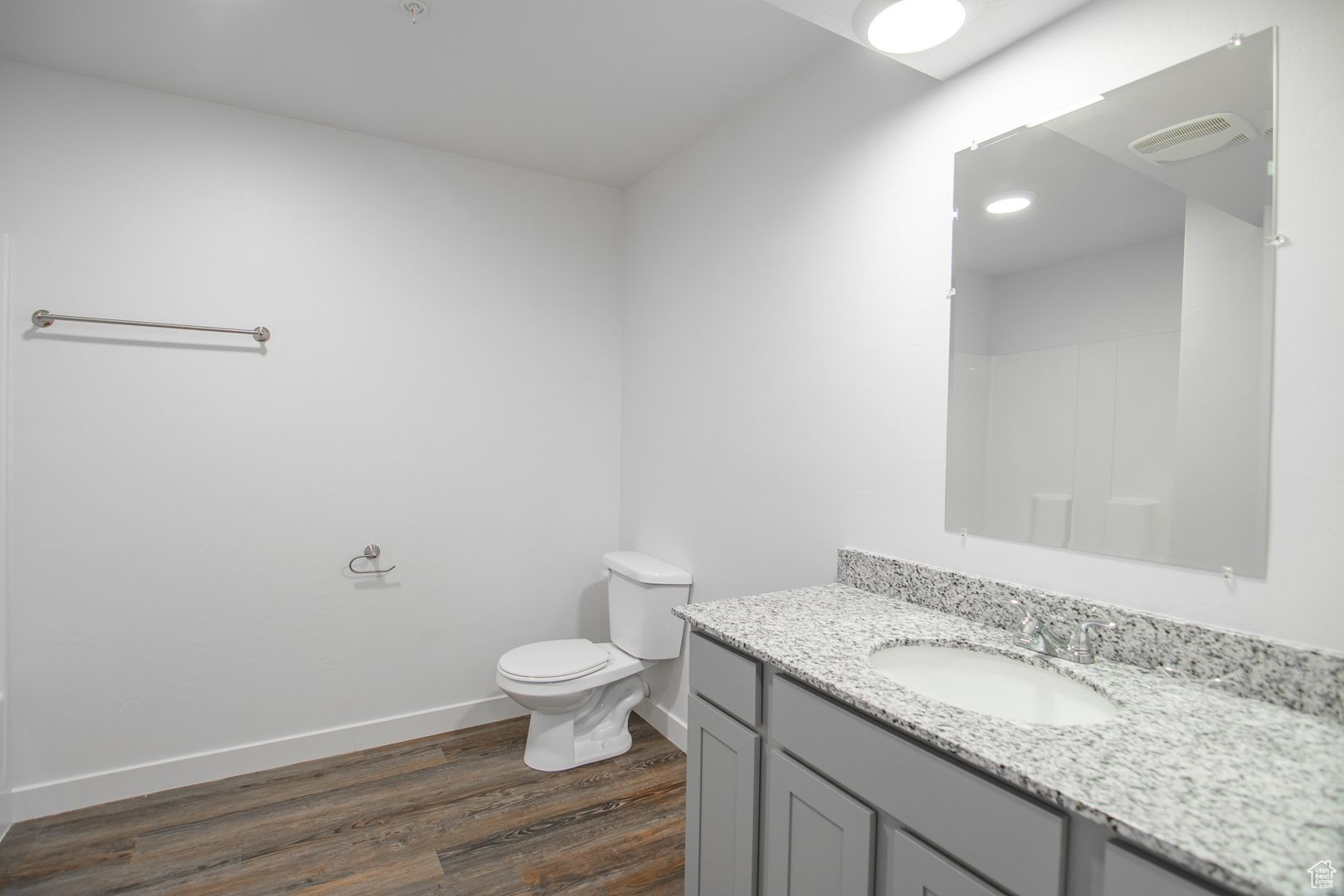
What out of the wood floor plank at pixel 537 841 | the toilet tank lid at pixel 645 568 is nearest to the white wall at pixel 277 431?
the toilet tank lid at pixel 645 568

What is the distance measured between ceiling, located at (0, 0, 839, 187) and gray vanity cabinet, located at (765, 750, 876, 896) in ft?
6.29

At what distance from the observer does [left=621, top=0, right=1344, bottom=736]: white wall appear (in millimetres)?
1082

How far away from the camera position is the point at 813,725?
1.23 m

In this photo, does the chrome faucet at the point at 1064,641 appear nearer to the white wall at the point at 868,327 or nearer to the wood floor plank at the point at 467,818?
the white wall at the point at 868,327

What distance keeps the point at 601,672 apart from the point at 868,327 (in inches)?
64.8

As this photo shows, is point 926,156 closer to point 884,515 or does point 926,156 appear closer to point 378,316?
point 884,515

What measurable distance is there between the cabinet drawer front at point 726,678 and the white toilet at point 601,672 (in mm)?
1047

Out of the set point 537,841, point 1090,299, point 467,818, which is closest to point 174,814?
point 467,818

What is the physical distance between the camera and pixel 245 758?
2.50 meters

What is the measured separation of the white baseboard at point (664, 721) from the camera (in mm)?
2727

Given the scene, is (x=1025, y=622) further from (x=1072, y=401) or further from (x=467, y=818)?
(x=467, y=818)

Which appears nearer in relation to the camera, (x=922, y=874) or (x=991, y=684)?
(x=922, y=874)

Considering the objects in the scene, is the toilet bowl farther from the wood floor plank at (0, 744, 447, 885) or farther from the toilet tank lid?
the wood floor plank at (0, 744, 447, 885)

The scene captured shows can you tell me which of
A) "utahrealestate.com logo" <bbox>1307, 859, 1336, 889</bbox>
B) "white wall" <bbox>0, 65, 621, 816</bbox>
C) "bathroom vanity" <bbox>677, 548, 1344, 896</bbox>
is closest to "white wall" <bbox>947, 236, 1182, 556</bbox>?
"bathroom vanity" <bbox>677, 548, 1344, 896</bbox>
